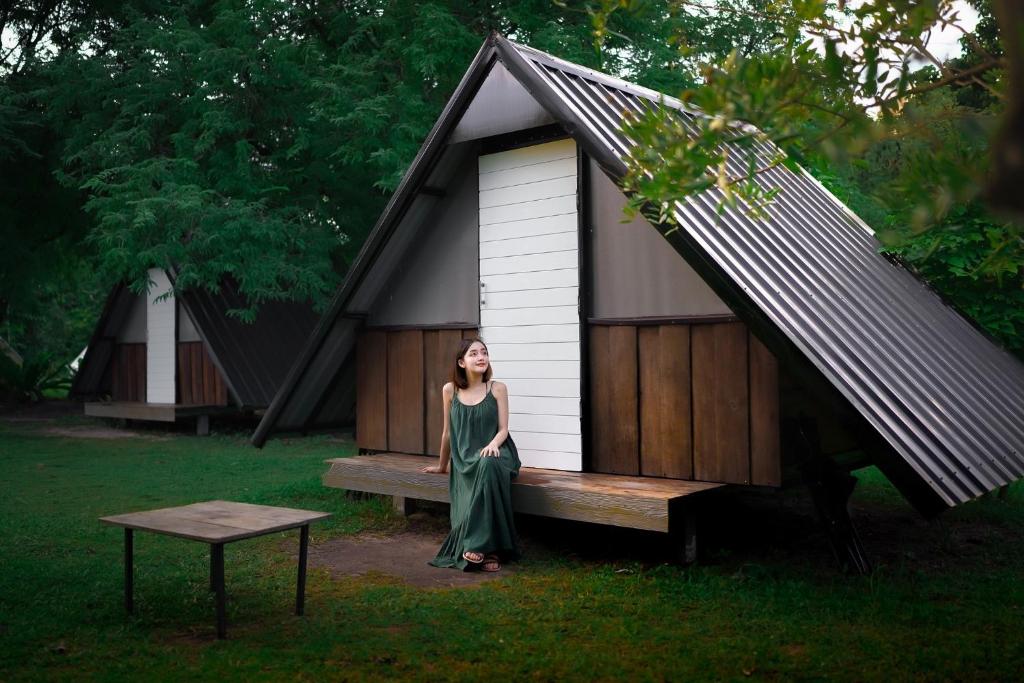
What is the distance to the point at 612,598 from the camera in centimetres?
614

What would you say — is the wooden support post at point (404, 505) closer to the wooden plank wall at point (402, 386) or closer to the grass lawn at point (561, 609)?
the grass lawn at point (561, 609)

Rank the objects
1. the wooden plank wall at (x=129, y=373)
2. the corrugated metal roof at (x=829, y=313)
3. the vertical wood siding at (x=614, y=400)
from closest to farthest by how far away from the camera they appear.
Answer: the corrugated metal roof at (x=829, y=313)
the vertical wood siding at (x=614, y=400)
the wooden plank wall at (x=129, y=373)

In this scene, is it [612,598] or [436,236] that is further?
[436,236]

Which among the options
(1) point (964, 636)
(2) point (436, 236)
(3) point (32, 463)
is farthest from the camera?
(3) point (32, 463)

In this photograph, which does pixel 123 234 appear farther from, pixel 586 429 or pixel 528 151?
pixel 586 429

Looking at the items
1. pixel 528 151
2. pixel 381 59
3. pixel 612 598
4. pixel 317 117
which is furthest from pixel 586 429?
pixel 381 59

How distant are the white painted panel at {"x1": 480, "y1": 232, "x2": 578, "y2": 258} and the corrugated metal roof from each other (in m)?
0.84

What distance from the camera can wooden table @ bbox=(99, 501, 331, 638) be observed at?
16.9 ft

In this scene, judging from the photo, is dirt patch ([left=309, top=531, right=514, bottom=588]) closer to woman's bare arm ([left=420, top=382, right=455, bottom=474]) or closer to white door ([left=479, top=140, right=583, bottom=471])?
woman's bare arm ([left=420, top=382, right=455, bottom=474])

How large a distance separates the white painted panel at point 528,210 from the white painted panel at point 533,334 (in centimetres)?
94

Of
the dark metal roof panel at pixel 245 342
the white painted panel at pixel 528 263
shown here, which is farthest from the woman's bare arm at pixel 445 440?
the dark metal roof panel at pixel 245 342

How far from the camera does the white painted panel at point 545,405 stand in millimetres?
7816

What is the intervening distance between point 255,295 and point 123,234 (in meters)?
2.38

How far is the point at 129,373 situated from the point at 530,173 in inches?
530
